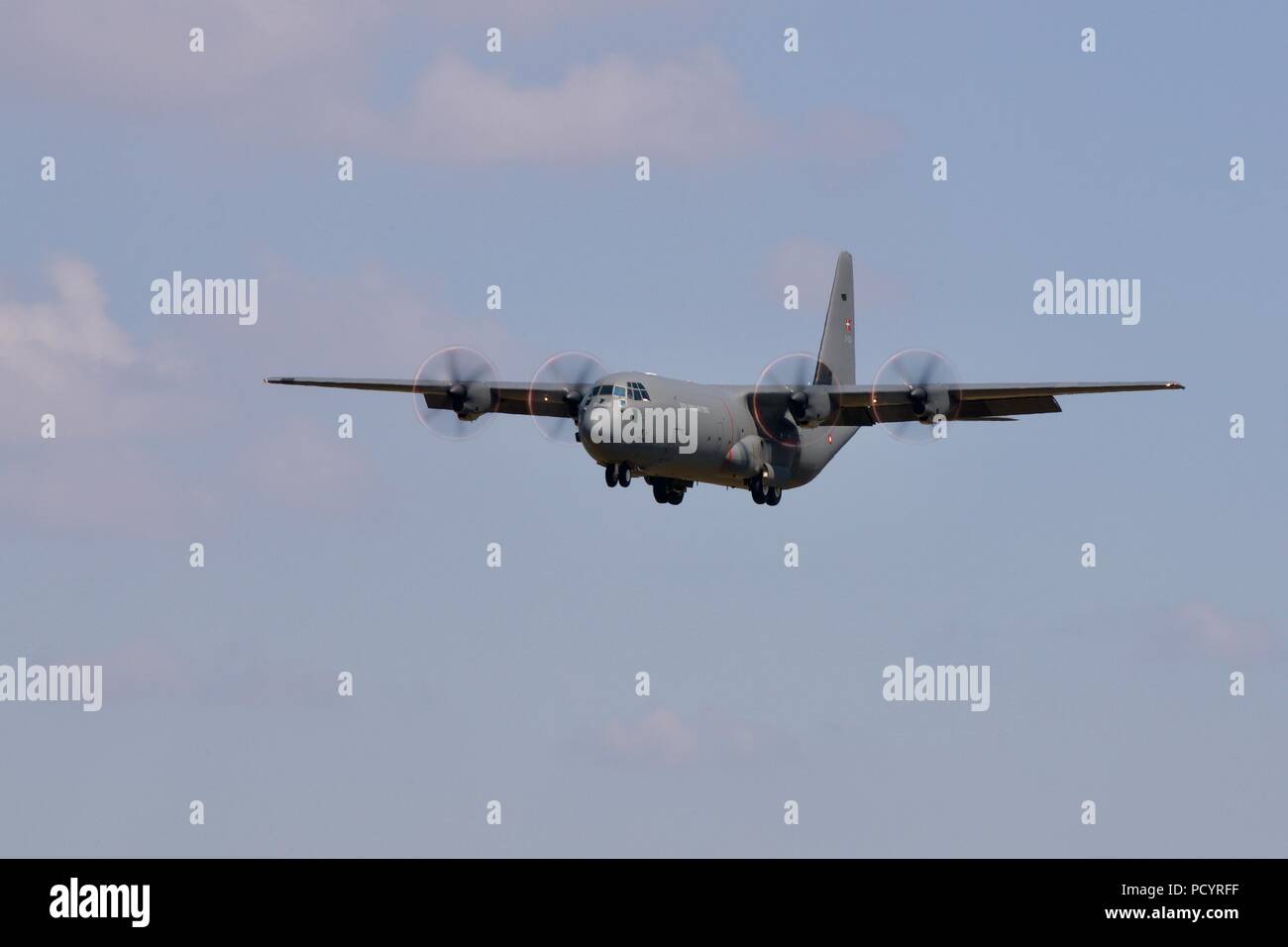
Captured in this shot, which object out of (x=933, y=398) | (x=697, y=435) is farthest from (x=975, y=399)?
(x=697, y=435)

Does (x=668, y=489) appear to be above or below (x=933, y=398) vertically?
below

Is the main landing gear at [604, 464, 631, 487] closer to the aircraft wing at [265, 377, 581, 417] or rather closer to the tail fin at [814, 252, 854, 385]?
the aircraft wing at [265, 377, 581, 417]

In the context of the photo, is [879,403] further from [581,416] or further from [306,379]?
[306,379]

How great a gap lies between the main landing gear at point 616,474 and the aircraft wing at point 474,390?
550 centimetres

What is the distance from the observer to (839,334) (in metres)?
72.4

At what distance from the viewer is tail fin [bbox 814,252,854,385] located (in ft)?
234

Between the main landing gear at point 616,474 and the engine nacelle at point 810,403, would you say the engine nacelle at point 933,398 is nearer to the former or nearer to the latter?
the engine nacelle at point 810,403

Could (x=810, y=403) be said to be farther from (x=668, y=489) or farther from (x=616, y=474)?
(x=616, y=474)

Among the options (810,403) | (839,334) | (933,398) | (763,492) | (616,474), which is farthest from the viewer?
(839,334)

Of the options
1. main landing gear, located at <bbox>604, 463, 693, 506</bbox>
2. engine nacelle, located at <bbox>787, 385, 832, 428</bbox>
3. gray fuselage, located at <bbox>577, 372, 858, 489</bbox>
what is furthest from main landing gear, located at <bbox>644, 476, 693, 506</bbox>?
engine nacelle, located at <bbox>787, 385, 832, 428</bbox>

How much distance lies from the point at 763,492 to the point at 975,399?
23.2 ft

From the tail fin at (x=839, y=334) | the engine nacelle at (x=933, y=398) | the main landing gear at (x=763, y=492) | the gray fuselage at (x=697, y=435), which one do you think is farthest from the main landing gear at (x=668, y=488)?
the tail fin at (x=839, y=334)

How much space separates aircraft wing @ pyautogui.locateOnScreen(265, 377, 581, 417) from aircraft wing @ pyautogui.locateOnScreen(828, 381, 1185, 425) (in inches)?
332

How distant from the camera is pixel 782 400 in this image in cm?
6147
